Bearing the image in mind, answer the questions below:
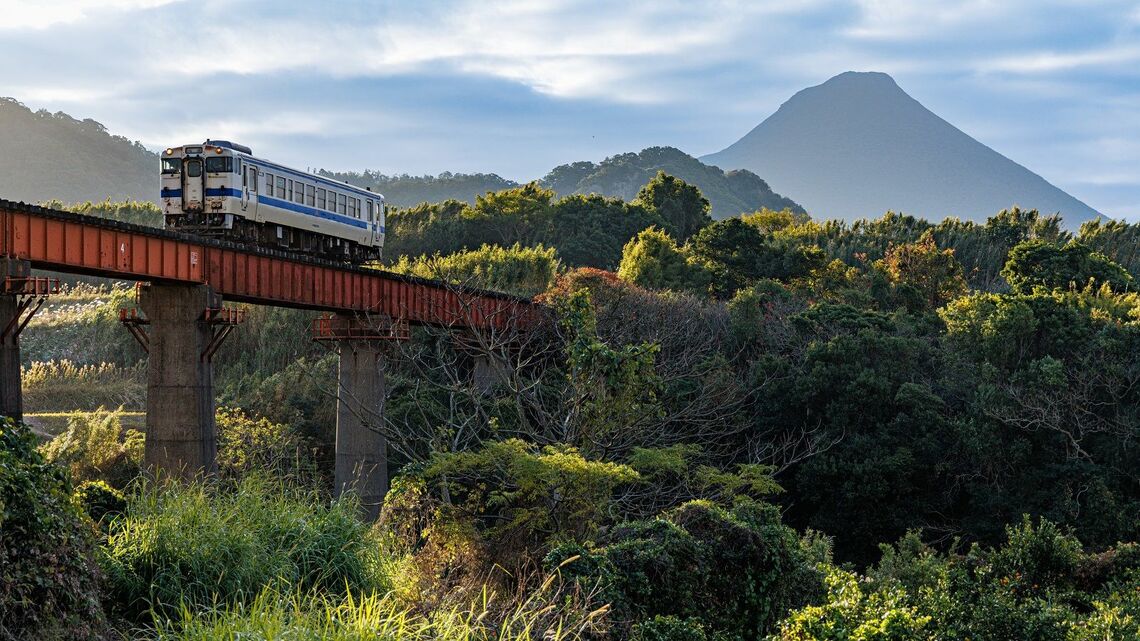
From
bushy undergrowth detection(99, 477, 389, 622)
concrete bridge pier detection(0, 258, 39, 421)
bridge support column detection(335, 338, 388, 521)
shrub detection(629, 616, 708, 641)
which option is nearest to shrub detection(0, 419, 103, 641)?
bushy undergrowth detection(99, 477, 389, 622)

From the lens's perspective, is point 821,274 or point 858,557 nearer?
point 858,557

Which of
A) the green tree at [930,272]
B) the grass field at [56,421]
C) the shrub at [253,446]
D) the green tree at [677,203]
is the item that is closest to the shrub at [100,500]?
the shrub at [253,446]

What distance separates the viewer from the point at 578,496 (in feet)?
81.7

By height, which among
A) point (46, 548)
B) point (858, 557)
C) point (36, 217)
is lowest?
point (858, 557)

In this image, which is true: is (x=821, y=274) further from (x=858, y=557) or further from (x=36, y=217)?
(x=36, y=217)

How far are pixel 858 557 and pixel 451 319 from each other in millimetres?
17337

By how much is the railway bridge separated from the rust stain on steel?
0.11 feet

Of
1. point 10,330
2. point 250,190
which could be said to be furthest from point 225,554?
point 250,190

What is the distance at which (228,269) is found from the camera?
1266 inches

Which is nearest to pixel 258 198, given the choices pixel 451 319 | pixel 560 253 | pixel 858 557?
pixel 451 319

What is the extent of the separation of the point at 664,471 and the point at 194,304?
43.2ft

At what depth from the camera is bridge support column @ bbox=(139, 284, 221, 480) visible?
29891 mm

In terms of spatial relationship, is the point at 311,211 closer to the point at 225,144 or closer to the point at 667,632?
the point at 225,144

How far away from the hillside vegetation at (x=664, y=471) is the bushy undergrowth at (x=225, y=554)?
0.04 metres
